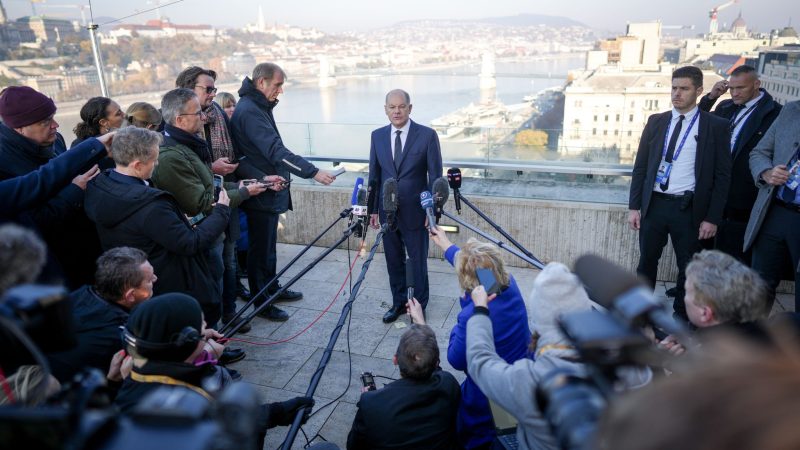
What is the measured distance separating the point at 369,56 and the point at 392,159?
55.3 m

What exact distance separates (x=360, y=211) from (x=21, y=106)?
6.76 ft

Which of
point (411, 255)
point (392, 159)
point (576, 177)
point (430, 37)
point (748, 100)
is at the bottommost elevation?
point (411, 255)

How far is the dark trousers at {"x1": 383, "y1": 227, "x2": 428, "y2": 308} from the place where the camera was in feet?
13.3

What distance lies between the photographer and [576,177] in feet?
16.7

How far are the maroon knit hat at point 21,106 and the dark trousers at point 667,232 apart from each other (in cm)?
424

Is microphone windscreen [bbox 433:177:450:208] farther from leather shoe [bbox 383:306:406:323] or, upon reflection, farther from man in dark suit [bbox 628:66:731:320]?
man in dark suit [bbox 628:66:731:320]

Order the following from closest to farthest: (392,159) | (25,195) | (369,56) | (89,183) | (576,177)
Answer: (25,195), (89,183), (392,159), (576,177), (369,56)

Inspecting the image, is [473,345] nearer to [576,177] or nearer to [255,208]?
[255,208]

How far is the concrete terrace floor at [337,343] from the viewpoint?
3.07 metres

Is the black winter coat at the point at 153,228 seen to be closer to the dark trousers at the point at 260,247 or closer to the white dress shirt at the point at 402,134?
the dark trousers at the point at 260,247

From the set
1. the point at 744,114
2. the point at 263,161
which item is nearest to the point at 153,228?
the point at 263,161

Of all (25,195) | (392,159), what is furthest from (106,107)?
(392,159)

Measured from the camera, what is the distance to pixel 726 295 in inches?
70.8

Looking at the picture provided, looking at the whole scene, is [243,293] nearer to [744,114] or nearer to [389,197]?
[389,197]
